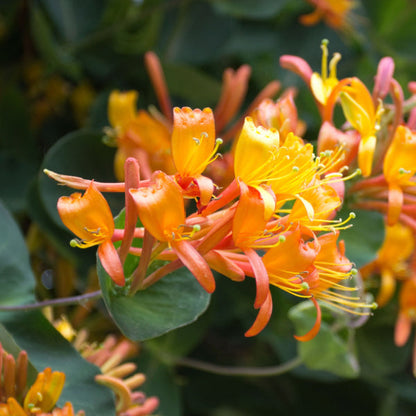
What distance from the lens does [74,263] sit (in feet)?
3.12

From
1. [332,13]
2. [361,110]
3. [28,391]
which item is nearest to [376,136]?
[361,110]

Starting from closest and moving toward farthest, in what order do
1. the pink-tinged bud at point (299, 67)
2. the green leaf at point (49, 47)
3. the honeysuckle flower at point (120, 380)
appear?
1. the honeysuckle flower at point (120, 380)
2. the pink-tinged bud at point (299, 67)
3. the green leaf at point (49, 47)

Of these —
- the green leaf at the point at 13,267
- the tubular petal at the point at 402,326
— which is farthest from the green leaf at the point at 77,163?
the tubular petal at the point at 402,326

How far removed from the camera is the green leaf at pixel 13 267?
69cm

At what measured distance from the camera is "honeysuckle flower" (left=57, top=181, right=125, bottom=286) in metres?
0.52

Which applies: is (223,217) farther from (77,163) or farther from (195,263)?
(77,163)

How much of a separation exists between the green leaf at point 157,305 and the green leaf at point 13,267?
15cm

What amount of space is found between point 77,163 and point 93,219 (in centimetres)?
39

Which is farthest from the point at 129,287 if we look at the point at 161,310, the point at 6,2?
the point at 6,2

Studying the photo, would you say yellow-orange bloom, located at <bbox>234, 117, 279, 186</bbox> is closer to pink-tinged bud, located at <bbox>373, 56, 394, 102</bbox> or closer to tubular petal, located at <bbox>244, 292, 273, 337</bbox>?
tubular petal, located at <bbox>244, 292, 273, 337</bbox>

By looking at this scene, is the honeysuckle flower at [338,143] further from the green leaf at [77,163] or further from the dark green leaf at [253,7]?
the dark green leaf at [253,7]

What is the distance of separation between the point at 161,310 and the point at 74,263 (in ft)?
1.23

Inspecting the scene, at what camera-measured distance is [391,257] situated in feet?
3.13

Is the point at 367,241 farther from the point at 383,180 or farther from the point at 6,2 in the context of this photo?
the point at 6,2
